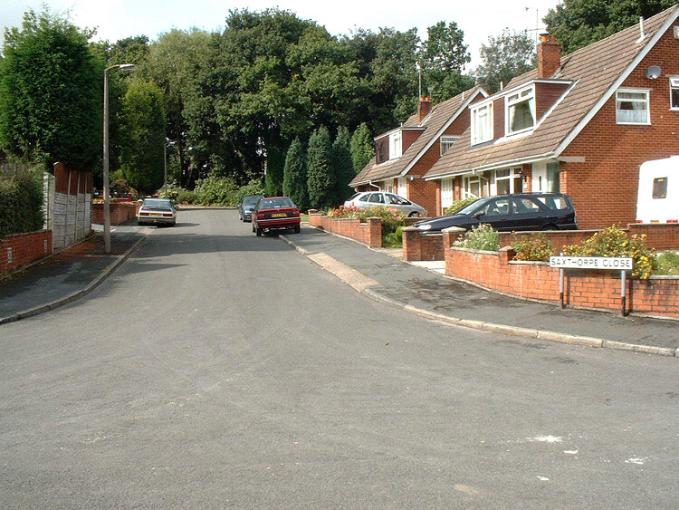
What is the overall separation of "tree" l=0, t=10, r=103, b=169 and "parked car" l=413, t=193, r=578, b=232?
13331 millimetres

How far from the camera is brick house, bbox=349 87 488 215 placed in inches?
1526

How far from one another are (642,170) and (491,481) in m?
19.0

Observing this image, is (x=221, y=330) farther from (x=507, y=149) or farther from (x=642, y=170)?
(x=507, y=149)

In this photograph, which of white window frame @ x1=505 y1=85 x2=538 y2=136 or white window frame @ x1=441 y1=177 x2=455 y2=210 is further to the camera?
white window frame @ x1=441 y1=177 x2=455 y2=210

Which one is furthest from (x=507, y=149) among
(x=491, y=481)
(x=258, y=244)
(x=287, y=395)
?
(x=491, y=481)

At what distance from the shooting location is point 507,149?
2641 centimetres

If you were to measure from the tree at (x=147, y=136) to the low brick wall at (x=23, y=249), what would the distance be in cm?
4607

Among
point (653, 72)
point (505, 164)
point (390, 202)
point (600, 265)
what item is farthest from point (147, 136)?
point (600, 265)

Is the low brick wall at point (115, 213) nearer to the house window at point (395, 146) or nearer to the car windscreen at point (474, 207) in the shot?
the house window at point (395, 146)

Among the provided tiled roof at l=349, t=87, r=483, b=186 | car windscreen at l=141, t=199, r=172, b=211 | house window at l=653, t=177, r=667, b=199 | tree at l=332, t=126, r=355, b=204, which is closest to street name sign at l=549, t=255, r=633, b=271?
house window at l=653, t=177, r=667, b=199

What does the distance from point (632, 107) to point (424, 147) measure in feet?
53.0

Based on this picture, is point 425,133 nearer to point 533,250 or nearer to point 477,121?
point 477,121

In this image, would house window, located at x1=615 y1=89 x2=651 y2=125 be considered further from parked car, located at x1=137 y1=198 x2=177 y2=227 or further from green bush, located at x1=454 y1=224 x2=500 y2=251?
parked car, located at x1=137 y1=198 x2=177 y2=227

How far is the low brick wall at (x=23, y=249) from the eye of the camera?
17188 millimetres
